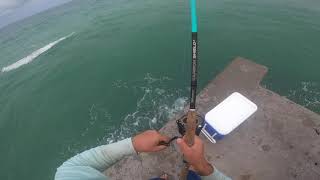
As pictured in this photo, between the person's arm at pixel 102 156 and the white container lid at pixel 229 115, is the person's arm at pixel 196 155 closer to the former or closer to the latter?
the person's arm at pixel 102 156

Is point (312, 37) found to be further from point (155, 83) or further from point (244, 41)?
point (155, 83)

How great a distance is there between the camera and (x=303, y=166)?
14.9 ft

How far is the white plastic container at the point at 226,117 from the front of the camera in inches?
186

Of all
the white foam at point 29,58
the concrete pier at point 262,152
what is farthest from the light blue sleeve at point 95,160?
the white foam at point 29,58

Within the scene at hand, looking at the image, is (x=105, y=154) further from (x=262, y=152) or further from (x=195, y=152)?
(x=262, y=152)

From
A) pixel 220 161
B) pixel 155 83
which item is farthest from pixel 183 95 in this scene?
pixel 220 161

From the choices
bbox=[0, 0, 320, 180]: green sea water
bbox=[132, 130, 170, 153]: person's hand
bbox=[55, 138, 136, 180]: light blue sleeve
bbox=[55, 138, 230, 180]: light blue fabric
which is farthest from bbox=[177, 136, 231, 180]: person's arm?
bbox=[0, 0, 320, 180]: green sea water

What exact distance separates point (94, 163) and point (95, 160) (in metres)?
0.03

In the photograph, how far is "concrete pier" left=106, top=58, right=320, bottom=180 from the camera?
4.54 m

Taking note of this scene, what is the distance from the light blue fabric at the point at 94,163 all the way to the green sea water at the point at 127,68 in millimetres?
4402

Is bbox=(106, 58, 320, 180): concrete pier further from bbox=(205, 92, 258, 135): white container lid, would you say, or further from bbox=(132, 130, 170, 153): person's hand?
bbox=(132, 130, 170, 153): person's hand

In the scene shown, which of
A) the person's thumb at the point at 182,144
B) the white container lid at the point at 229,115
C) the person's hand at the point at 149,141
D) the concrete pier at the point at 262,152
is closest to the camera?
the person's thumb at the point at 182,144

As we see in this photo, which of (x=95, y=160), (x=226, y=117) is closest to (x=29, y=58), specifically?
(x=226, y=117)

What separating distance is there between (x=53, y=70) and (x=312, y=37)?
8.40 metres
